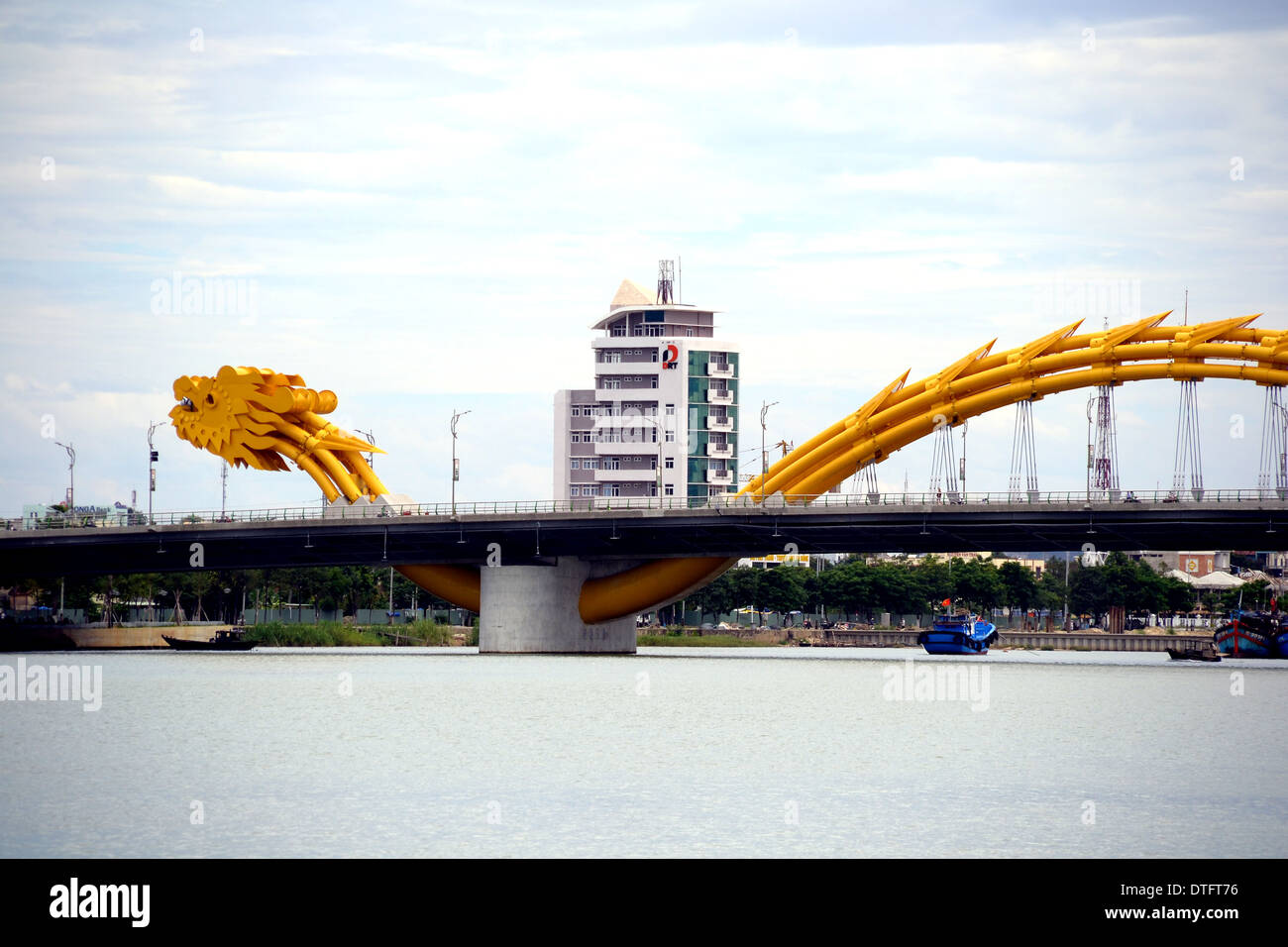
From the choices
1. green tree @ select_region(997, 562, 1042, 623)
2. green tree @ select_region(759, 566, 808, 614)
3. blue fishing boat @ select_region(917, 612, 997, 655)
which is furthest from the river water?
green tree @ select_region(997, 562, 1042, 623)

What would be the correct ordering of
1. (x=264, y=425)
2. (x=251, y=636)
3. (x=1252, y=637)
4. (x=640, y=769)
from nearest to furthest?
1. (x=640, y=769)
2. (x=264, y=425)
3. (x=1252, y=637)
4. (x=251, y=636)

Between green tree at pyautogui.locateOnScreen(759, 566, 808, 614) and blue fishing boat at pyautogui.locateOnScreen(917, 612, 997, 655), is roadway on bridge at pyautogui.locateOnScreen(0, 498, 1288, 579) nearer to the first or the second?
blue fishing boat at pyautogui.locateOnScreen(917, 612, 997, 655)

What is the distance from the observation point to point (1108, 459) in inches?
5669

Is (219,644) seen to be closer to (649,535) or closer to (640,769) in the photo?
(649,535)

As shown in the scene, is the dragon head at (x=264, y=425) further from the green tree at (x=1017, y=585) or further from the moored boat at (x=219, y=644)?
the green tree at (x=1017, y=585)

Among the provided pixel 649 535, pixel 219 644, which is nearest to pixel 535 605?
pixel 649 535

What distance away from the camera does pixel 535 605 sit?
370ft

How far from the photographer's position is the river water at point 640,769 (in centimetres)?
3838

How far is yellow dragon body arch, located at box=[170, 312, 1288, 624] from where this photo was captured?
104 meters

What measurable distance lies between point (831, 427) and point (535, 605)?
22089 mm
